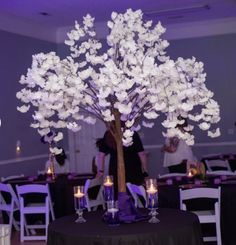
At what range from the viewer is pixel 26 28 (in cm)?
1073

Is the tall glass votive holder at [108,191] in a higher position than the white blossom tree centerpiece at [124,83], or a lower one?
lower

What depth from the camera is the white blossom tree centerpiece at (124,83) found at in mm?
3699

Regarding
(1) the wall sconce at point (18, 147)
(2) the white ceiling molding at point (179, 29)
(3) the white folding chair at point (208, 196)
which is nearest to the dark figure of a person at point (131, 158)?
(3) the white folding chair at point (208, 196)

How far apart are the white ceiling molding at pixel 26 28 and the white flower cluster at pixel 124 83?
6.40 meters

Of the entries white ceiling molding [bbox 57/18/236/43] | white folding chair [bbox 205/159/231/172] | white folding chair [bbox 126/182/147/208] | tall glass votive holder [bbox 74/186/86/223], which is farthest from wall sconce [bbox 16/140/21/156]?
tall glass votive holder [bbox 74/186/86/223]

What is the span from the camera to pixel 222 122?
1119 centimetres

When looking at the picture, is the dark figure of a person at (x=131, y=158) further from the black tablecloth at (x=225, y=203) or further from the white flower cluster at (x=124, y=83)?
the white flower cluster at (x=124, y=83)

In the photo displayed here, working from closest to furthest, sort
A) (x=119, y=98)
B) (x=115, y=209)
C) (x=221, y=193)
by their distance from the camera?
(x=119, y=98), (x=115, y=209), (x=221, y=193)

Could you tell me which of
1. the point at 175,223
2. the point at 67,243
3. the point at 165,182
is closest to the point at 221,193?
the point at 165,182

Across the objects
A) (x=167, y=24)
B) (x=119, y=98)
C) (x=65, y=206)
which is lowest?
(x=65, y=206)

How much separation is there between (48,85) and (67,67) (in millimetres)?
213

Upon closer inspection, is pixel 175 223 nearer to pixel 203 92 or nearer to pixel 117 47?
pixel 203 92

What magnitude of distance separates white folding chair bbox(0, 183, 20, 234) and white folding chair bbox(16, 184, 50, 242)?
4.8 inches

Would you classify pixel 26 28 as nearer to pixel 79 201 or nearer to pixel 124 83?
pixel 79 201
